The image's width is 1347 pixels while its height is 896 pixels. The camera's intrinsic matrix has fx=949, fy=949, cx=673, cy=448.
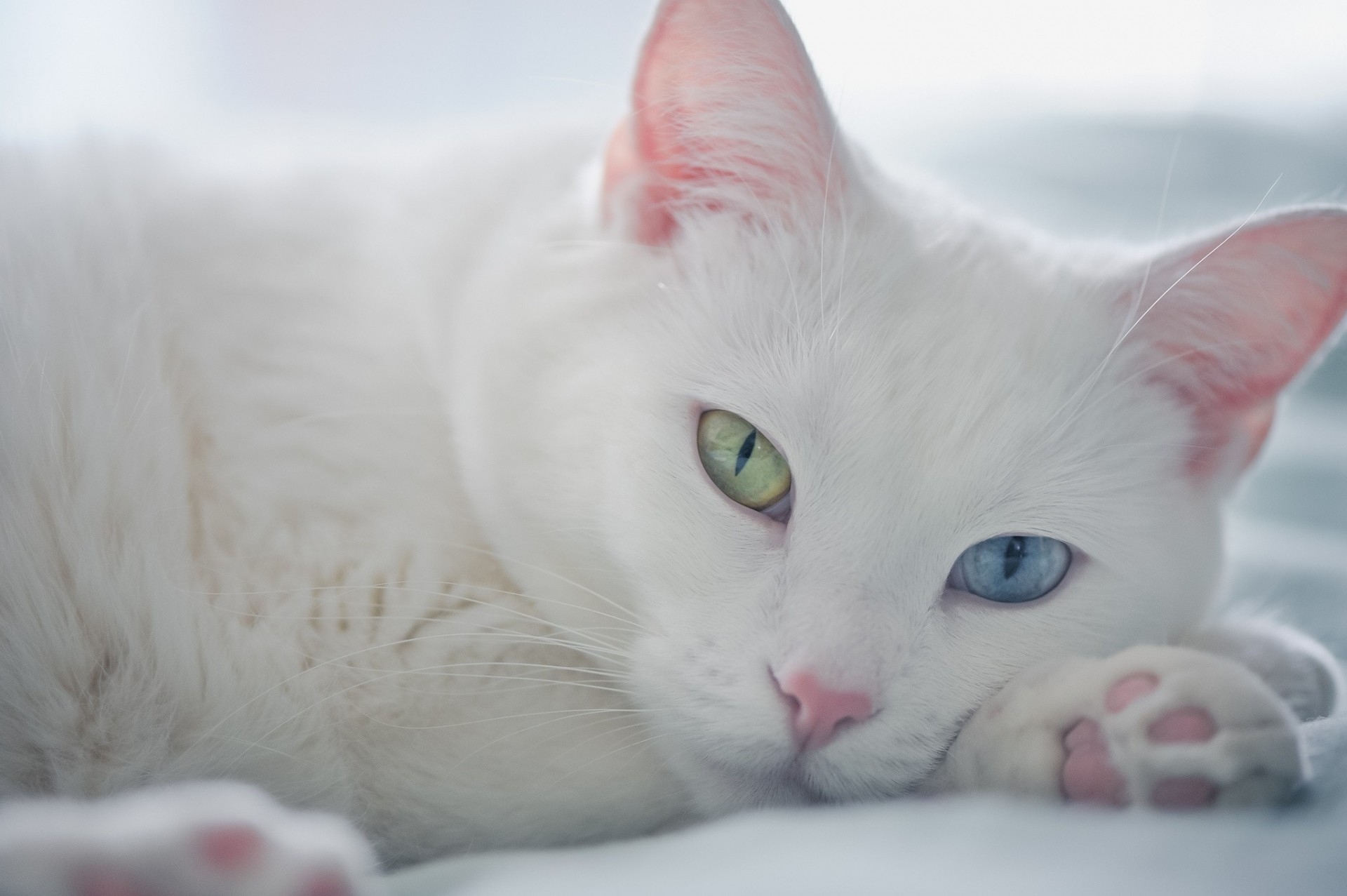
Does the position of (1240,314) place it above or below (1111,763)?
above

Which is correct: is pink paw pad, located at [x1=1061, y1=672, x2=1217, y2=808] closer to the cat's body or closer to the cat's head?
the cat's head

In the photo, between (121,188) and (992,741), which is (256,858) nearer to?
(992,741)

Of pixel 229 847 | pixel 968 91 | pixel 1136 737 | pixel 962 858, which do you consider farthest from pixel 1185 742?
pixel 968 91

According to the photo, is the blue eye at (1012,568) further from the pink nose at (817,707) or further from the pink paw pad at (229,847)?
the pink paw pad at (229,847)

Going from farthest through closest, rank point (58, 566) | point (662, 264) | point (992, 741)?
point (662, 264)
point (58, 566)
point (992, 741)

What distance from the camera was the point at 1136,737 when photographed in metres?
0.84

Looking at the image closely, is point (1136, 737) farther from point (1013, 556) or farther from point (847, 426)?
point (847, 426)

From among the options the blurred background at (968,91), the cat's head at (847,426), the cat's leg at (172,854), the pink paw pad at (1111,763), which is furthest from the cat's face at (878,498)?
the cat's leg at (172,854)

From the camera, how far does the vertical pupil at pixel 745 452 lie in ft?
3.52

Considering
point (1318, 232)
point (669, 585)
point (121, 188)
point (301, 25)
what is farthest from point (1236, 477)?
point (301, 25)

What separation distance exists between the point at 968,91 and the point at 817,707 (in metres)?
1.85

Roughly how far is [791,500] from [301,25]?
200 centimetres

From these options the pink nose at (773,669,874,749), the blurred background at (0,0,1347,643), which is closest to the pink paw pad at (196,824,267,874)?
the pink nose at (773,669,874,749)

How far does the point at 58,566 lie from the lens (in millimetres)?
1040
